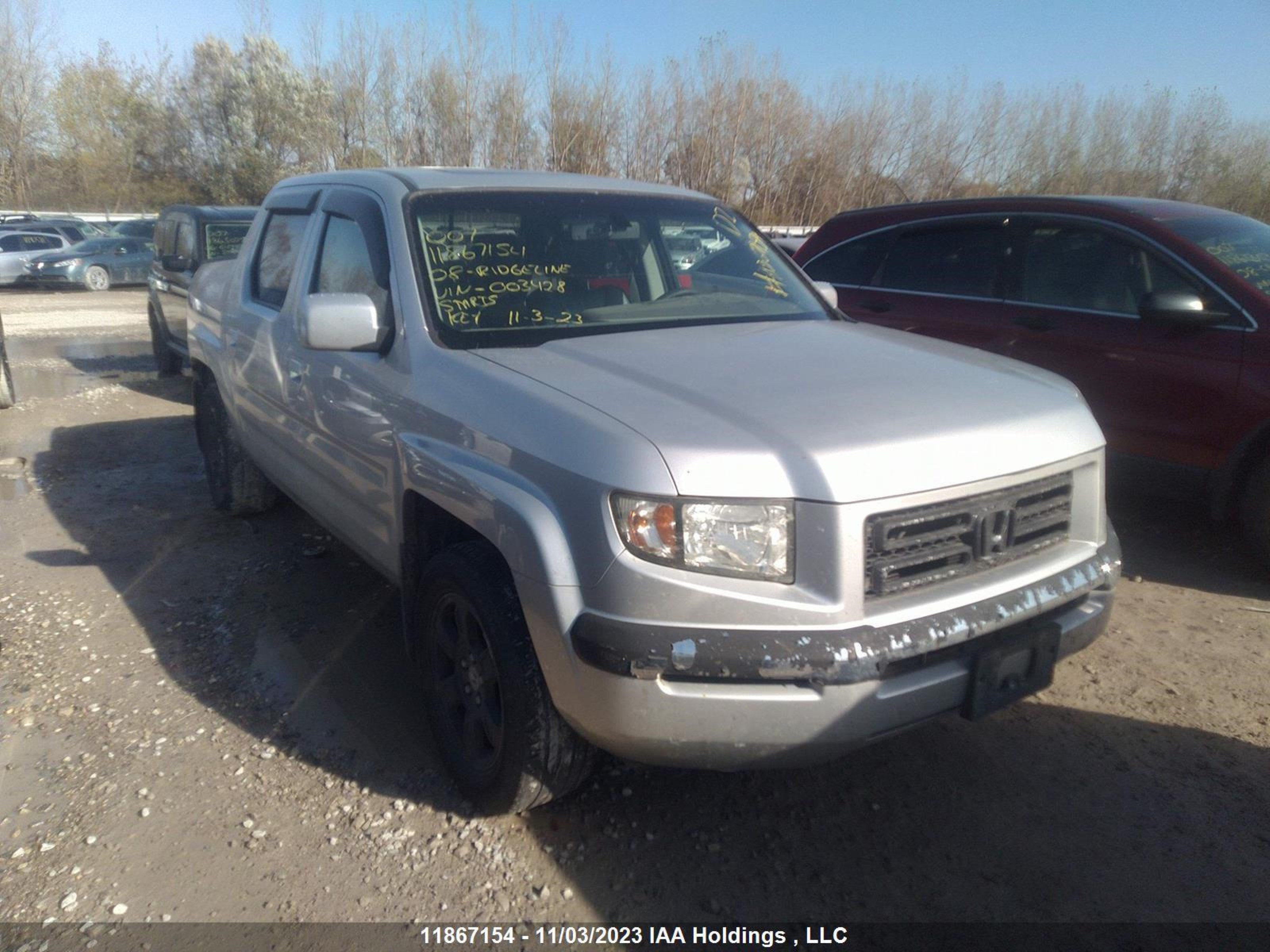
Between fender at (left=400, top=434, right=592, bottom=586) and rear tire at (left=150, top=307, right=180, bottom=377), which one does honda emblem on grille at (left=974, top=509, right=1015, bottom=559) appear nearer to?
fender at (left=400, top=434, right=592, bottom=586)

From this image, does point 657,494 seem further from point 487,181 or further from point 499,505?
point 487,181

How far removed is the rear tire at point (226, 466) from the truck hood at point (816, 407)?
307cm

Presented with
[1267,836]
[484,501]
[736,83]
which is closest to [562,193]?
[484,501]

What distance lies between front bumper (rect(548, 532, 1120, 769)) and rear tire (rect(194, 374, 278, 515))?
357cm

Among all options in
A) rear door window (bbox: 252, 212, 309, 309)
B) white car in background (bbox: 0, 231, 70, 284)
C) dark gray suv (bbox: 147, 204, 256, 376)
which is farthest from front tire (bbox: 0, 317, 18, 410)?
white car in background (bbox: 0, 231, 70, 284)

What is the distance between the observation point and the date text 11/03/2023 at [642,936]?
2.42 m

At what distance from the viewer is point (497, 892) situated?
2598mm

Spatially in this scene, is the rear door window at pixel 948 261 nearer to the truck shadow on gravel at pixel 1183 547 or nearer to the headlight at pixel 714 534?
the truck shadow on gravel at pixel 1183 547

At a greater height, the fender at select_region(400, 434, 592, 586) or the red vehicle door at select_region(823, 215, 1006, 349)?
the red vehicle door at select_region(823, 215, 1006, 349)

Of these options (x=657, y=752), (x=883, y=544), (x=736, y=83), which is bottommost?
(x=657, y=752)

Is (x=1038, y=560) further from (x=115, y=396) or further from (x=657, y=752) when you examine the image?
(x=115, y=396)

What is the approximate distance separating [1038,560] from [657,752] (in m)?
1.19

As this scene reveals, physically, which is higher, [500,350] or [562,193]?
[562,193]

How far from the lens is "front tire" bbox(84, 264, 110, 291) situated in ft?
70.7
